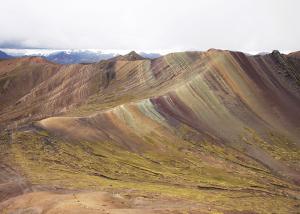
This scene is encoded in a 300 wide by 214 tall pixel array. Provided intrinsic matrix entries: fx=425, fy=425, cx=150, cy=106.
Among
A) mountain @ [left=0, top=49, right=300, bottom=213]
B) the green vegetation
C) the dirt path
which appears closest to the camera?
the dirt path

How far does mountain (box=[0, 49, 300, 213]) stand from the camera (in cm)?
6078

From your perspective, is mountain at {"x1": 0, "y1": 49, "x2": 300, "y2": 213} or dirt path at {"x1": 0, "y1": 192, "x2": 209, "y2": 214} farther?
mountain at {"x1": 0, "y1": 49, "x2": 300, "y2": 213}

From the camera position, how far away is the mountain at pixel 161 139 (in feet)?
199

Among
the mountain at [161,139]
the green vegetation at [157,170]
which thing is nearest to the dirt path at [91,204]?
the mountain at [161,139]

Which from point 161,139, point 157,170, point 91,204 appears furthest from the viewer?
point 161,139

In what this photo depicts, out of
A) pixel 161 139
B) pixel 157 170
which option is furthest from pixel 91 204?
pixel 161 139

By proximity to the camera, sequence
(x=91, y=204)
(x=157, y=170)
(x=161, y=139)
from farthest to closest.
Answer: (x=161, y=139) → (x=157, y=170) → (x=91, y=204)

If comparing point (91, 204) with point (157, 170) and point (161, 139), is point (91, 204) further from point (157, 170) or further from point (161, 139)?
point (161, 139)

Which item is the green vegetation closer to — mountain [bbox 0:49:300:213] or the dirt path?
mountain [bbox 0:49:300:213]

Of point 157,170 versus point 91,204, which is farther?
point 157,170

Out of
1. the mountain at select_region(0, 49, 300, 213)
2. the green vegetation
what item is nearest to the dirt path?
the mountain at select_region(0, 49, 300, 213)

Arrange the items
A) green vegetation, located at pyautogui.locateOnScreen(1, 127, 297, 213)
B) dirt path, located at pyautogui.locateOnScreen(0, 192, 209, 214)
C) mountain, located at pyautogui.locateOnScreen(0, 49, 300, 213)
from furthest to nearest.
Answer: green vegetation, located at pyautogui.locateOnScreen(1, 127, 297, 213)
mountain, located at pyautogui.locateOnScreen(0, 49, 300, 213)
dirt path, located at pyautogui.locateOnScreen(0, 192, 209, 214)

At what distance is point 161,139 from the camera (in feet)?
317

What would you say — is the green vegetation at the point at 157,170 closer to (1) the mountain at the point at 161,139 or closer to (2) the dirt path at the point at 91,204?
(1) the mountain at the point at 161,139
